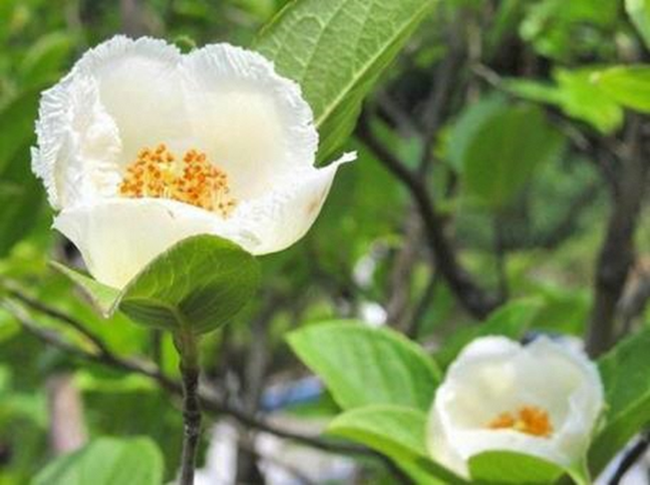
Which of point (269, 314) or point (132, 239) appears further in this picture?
point (269, 314)

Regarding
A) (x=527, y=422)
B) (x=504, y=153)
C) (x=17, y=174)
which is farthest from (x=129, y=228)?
(x=504, y=153)

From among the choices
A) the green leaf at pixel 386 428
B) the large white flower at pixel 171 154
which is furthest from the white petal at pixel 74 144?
the green leaf at pixel 386 428

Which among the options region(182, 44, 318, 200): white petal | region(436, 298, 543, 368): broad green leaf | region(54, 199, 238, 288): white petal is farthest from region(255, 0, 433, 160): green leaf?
region(436, 298, 543, 368): broad green leaf

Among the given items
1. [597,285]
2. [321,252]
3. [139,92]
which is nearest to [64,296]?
[321,252]

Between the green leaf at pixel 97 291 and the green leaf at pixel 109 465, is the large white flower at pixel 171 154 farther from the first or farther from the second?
the green leaf at pixel 109 465

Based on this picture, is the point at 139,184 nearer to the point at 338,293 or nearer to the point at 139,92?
the point at 139,92

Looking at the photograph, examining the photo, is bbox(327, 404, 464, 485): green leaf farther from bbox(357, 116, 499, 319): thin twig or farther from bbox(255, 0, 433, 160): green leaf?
bbox(357, 116, 499, 319): thin twig

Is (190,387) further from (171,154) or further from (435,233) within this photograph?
(435,233)
